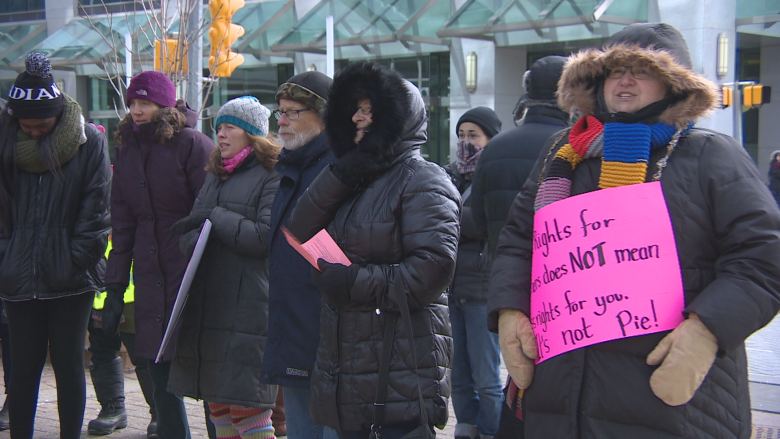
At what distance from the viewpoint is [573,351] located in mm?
2227

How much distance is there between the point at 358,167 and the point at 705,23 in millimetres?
13964

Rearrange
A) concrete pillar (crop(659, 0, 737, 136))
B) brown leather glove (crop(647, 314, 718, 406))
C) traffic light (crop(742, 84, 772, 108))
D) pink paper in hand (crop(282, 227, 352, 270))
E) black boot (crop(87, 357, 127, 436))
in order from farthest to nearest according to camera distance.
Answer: traffic light (crop(742, 84, 772, 108)) → concrete pillar (crop(659, 0, 737, 136)) → black boot (crop(87, 357, 127, 436)) → pink paper in hand (crop(282, 227, 352, 270)) → brown leather glove (crop(647, 314, 718, 406))

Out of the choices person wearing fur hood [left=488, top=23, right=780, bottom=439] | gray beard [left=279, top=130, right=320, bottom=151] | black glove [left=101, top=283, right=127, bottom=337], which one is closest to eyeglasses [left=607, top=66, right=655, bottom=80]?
person wearing fur hood [left=488, top=23, right=780, bottom=439]

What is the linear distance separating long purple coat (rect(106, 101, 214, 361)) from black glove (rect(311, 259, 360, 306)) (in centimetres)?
151

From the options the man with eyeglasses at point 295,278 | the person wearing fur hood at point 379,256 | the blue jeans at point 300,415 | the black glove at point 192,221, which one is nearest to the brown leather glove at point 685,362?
the person wearing fur hood at point 379,256

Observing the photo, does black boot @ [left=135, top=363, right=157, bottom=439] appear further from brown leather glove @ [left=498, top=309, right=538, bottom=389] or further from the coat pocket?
brown leather glove @ [left=498, top=309, right=538, bottom=389]

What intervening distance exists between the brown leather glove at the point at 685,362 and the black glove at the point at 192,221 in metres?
Result: 2.41

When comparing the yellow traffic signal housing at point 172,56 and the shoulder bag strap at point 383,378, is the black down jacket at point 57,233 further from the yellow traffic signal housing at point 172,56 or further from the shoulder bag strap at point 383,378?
the yellow traffic signal housing at point 172,56

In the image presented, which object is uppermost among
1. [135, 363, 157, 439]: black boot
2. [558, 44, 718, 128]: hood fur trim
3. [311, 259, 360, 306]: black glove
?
[558, 44, 718, 128]: hood fur trim

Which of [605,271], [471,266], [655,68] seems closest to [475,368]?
[471,266]

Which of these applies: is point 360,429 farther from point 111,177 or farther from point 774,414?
point 774,414

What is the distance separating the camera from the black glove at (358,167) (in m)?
2.81

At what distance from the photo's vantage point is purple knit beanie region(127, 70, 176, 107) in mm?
4172

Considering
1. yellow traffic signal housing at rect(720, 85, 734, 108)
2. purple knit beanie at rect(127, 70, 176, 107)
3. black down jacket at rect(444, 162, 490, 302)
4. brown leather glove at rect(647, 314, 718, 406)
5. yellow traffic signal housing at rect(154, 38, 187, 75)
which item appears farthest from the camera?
yellow traffic signal housing at rect(720, 85, 734, 108)
